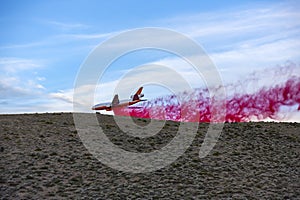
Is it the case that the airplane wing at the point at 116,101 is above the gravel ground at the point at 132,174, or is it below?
above

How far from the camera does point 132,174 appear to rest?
40.9 feet

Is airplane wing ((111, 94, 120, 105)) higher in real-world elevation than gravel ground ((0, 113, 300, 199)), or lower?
higher

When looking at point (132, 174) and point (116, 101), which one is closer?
point (132, 174)

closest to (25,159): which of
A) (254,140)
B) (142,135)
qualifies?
(142,135)

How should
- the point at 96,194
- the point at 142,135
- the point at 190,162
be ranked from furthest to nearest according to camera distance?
the point at 142,135, the point at 190,162, the point at 96,194

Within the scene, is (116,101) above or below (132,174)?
above

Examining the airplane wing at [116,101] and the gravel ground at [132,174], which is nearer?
the gravel ground at [132,174]

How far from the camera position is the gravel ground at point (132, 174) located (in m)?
11.3

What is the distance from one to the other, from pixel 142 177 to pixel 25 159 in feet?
12.6

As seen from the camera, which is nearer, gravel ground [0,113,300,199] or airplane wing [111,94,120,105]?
gravel ground [0,113,300,199]

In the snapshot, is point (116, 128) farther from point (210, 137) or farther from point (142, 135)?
point (210, 137)

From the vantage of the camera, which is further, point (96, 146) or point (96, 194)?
point (96, 146)

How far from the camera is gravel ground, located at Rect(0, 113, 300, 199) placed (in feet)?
37.1

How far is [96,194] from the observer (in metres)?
11.0
